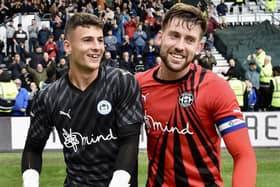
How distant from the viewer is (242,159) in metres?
4.27

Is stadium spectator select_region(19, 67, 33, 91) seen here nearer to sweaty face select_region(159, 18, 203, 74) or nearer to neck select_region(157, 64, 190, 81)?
neck select_region(157, 64, 190, 81)

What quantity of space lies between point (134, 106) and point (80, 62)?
0.44 metres

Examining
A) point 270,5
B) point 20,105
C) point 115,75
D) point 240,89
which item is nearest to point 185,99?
point 115,75

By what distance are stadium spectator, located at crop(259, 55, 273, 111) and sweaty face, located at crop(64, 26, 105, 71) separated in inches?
625

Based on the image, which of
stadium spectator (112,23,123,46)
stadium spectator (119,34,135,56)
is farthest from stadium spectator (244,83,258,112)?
stadium spectator (112,23,123,46)

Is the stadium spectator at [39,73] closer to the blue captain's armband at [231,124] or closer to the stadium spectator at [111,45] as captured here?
the stadium spectator at [111,45]

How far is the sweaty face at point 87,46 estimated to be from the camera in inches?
183

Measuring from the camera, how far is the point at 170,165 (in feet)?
15.5

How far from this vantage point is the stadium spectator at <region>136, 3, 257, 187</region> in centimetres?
→ 452

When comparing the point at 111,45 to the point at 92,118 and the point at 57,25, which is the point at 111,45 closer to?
the point at 57,25

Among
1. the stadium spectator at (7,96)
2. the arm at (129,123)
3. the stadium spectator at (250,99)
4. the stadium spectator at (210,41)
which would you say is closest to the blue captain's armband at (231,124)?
the arm at (129,123)

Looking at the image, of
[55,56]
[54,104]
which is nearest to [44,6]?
[55,56]

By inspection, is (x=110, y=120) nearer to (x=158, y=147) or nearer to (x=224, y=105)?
(x=158, y=147)

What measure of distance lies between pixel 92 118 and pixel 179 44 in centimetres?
75
